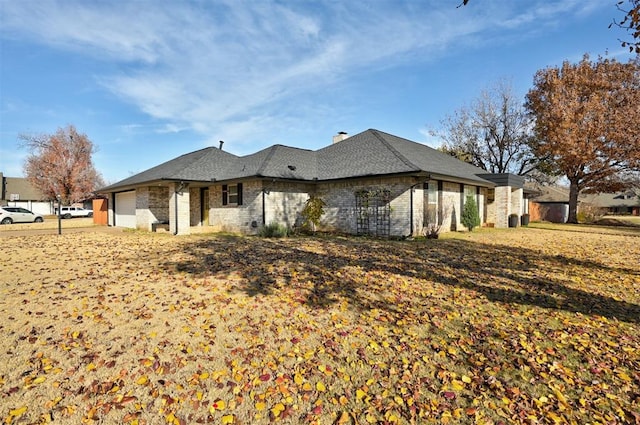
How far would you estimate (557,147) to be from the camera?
24.8 metres

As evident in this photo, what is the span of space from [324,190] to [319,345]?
13.8 metres

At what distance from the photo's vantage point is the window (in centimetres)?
1720

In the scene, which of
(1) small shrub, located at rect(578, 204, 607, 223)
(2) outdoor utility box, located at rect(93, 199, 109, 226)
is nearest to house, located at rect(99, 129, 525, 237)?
(2) outdoor utility box, located at rect(93, 199, 109, 226)

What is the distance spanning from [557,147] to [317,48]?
72.0 ft

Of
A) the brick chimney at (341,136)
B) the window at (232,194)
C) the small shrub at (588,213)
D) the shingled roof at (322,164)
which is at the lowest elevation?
the small shrub at (588,213)

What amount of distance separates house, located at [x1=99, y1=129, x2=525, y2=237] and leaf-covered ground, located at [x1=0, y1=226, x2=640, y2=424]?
24.0ft

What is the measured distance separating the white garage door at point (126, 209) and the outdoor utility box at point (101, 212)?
9.37ft

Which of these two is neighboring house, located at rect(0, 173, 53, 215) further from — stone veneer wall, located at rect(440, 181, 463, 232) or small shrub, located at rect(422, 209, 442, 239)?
stone veneer wall, located at rect(440, 181, 463, 232)

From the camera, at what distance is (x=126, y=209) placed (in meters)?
21.4

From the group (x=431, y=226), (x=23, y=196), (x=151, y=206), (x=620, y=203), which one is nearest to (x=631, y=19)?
(x=431, y=226)

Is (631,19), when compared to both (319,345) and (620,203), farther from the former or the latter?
(620,203)

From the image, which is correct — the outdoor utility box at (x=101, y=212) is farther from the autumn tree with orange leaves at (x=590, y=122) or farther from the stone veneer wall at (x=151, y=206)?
the autumn tree with orange leaves at (x=590, y=122)

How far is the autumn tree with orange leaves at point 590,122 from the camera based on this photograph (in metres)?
23.1

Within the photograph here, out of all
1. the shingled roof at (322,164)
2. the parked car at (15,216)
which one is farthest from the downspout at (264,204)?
the parked car at (15,216)
